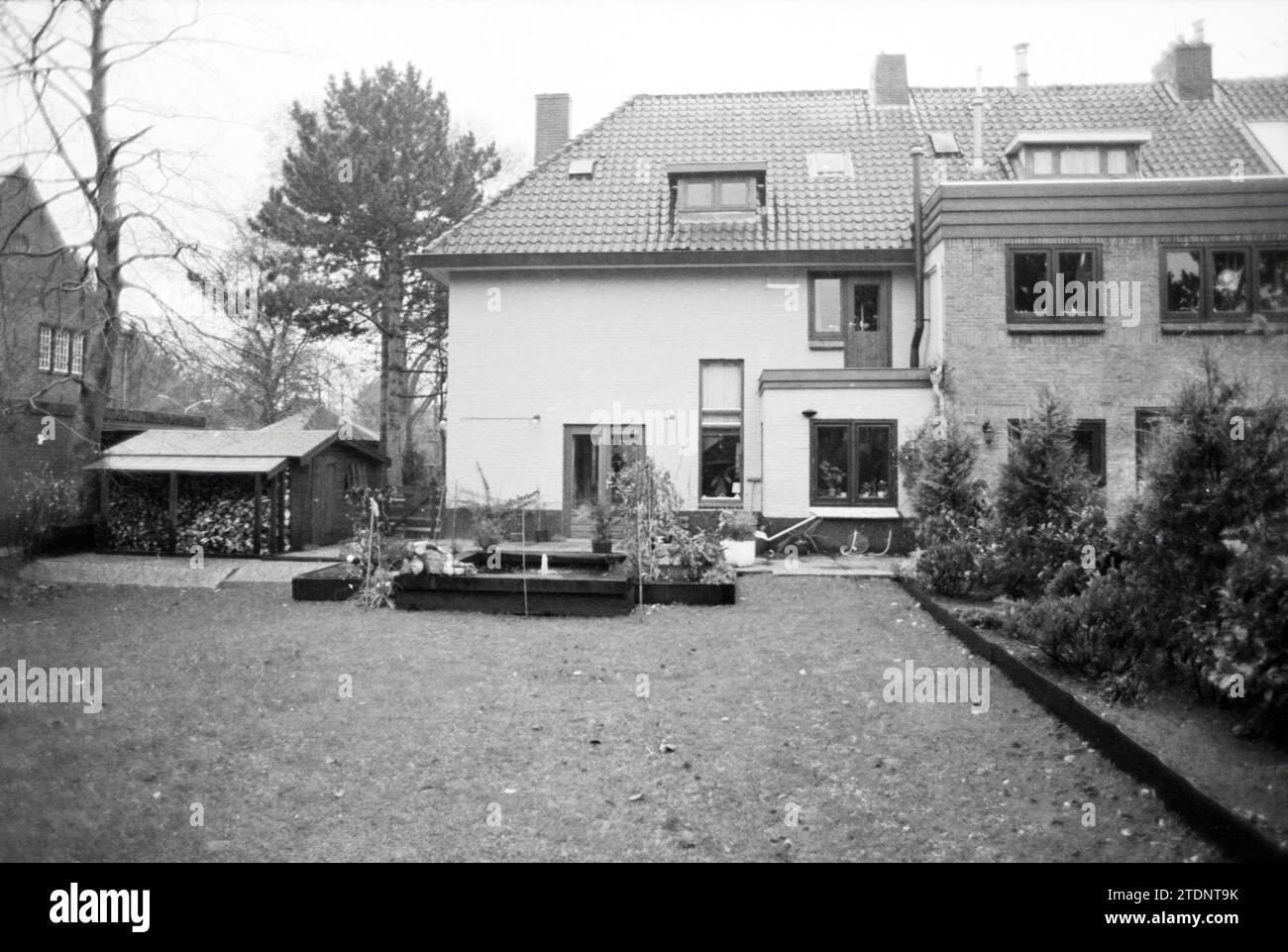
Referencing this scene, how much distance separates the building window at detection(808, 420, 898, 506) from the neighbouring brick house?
11772 millimetres

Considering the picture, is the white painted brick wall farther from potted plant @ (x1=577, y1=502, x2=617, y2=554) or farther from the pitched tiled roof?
potted plant @ (x1=577, y1=502, x2=617, y2=554)

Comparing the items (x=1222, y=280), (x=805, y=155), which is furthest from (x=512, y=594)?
(x=805, y=155)

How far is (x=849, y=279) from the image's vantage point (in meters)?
19.0

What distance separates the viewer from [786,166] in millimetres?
20828

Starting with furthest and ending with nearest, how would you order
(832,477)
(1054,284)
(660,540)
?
(832,477)
(1054,284)
(660,540)

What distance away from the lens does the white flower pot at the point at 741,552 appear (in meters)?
15.0

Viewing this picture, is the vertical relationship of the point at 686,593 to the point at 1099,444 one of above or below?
below

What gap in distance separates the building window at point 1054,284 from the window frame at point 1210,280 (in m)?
1.17

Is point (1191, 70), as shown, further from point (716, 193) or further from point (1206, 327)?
point (716, 193)

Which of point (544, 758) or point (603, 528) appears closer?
point (544, 758)

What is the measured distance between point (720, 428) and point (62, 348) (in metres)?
12.1

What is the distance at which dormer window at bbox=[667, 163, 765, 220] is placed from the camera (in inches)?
774

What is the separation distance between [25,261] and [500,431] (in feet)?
30.5
